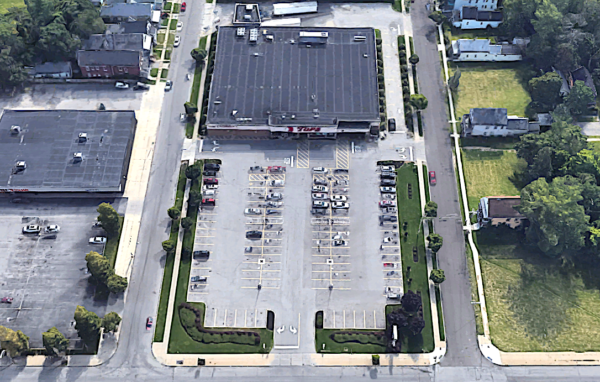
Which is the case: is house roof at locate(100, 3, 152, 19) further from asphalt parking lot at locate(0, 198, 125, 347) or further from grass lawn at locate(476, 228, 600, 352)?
grass lawn at locate(476, 228, 600, 352)

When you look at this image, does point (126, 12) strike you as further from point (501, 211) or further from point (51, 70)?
point (501, 211)

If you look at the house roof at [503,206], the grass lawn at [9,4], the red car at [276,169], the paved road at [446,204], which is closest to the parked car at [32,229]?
the red car at [276,169]

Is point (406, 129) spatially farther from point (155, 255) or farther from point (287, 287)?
point (155, 255)

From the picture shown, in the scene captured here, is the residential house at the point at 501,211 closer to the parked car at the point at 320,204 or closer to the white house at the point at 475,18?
the parked car at the point at 320,204

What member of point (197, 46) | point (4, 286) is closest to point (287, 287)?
point (4, 286)

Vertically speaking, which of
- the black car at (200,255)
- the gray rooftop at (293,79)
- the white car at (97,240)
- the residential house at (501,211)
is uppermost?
the gray rooftop at (293,79)

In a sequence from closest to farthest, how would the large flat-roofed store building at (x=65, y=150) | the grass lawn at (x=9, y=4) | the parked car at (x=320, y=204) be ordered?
the parked car at (x=320, y=204), the large flat-roofed store building at (x=65, y=150), the grass lawn at (x=9, y=4)
